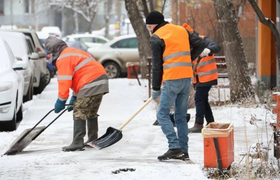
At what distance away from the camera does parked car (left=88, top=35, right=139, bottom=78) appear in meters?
23.0

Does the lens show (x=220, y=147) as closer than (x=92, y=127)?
Yes

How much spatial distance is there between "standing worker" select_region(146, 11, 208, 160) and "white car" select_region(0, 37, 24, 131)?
3.60 metres

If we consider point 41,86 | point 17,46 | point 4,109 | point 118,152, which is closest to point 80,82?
point 118,152

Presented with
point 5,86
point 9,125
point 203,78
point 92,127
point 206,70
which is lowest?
point 9,125

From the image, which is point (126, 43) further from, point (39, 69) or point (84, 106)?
point (84, 106)

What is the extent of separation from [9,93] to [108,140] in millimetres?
2743

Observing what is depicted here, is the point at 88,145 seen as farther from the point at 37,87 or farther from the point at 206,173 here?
the point at 37,87

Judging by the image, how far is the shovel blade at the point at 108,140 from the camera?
8.17 metres

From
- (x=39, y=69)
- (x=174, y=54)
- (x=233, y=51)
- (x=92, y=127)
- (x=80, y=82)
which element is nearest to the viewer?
(x=174, y=54)

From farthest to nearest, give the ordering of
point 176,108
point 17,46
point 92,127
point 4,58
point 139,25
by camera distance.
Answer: point 139,25 < point 17,46 < point 4,58 < point 92,127 < point 176,108

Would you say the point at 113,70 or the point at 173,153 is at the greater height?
the point at 173,153

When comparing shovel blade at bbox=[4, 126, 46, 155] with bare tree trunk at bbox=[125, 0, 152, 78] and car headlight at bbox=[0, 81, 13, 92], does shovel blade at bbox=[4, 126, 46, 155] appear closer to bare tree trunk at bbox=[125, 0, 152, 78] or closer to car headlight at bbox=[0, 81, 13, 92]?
car headlight at bbox=[0, 81, 13, 92]

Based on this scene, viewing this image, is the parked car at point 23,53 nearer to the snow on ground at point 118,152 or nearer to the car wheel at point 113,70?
the snow on ground at point 118,152

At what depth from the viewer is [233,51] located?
42.9 ft
